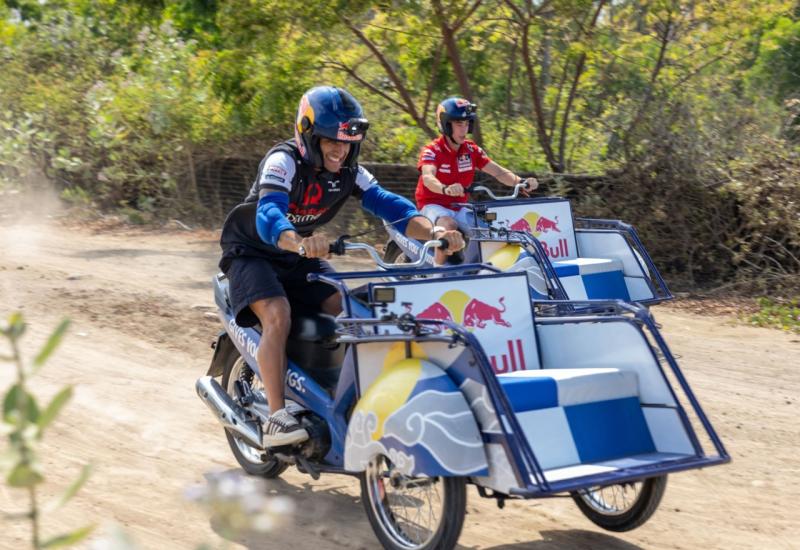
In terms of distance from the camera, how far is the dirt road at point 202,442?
5.12 meters

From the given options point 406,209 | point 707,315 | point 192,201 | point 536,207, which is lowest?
point 192,201

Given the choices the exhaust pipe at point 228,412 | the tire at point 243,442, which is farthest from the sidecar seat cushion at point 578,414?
the tire at point 243,442

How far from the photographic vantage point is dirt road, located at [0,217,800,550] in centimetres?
512

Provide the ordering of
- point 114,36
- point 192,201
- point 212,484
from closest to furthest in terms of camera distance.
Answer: point 212,484 < point 192,201 < point 114,36

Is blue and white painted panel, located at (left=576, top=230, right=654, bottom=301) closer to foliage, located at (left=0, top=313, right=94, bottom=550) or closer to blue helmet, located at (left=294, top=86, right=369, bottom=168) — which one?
blue helmet, located at (left=294, top=86, right=369, bottom=168)

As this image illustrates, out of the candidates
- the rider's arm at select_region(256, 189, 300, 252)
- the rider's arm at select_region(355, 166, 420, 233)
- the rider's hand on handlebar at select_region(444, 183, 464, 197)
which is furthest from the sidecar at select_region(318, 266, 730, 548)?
the rider's hand on handlebar at select_region(444, 183, 464, 197)

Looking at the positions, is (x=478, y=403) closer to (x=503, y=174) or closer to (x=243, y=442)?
(x=243, y=442)

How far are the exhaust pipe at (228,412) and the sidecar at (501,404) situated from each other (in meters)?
1.05

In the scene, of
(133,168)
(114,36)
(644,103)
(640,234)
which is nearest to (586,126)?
(644,103)

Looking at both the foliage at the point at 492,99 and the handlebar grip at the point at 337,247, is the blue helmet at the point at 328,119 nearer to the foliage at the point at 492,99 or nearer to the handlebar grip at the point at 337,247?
the handlebar grip at the point at 337,247

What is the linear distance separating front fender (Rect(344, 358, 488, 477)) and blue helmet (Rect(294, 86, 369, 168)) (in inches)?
52.4

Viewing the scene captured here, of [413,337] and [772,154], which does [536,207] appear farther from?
[413,337]

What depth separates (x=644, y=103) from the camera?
514 inches

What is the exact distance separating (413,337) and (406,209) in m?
1.60
